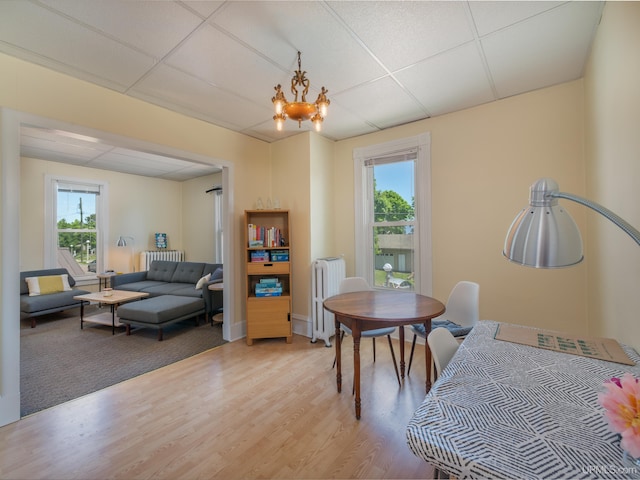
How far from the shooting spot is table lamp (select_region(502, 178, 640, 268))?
2.50 feet

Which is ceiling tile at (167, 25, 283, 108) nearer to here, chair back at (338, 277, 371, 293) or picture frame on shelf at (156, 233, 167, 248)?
chair back at (338, 277, 371, 293)

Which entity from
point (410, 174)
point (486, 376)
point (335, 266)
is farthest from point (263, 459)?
point (410, 174)

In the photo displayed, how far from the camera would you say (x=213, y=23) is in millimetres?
1738

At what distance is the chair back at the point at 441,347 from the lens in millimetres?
1278

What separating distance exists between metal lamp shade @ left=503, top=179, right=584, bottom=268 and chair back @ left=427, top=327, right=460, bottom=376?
26.2 inches

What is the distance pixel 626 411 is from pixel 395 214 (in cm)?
302

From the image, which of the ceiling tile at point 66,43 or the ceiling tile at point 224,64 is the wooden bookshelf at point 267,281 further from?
the ceiling tile at point 66,43

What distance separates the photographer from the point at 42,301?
4188 millimetres

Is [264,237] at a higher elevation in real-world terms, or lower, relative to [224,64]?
lower

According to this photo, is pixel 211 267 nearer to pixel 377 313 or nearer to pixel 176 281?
pixel 176 281

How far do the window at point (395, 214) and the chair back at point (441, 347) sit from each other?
74.2 inches

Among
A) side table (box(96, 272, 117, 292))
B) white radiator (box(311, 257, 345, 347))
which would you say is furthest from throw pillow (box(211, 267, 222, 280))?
side table (box(96, 272, 117, 292))

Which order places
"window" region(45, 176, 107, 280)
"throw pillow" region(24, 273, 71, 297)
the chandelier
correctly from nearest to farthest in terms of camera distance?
1. the chandelier
2. "throw pillow" region(24, 273, 71, 297)
3. "window" region(45, 176, 107, 280)

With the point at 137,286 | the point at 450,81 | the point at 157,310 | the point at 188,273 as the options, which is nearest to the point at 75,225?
the point at 137,286
